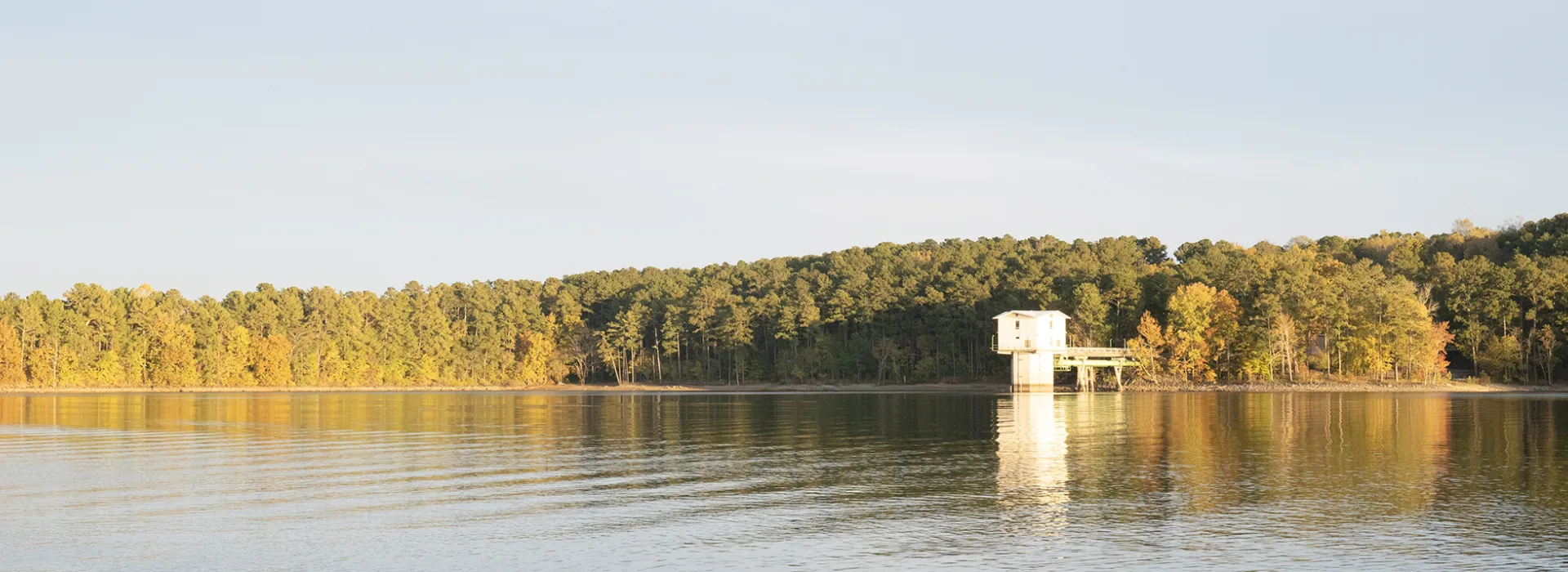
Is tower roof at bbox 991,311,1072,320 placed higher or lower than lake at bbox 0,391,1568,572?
higher

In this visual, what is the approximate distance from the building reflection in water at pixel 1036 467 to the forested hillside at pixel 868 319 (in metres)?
54.6

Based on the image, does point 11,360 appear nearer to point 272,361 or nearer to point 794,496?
point 272,361

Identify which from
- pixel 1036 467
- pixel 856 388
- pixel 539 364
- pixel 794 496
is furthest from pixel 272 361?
pixel 794 496

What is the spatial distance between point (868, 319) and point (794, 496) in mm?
115640

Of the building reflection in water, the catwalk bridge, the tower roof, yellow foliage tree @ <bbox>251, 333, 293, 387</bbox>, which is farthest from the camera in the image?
yellow foliage tree @ <bbox>251, 333, 293, 387</bbox>

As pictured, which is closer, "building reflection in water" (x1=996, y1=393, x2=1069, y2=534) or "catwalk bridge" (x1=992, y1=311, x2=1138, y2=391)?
"building reflection in water" (x1=996, y1=393, x2=1069, y2=534)

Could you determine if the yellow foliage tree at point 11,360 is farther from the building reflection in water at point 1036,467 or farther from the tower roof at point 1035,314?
the building reflection in water at point 1036,467

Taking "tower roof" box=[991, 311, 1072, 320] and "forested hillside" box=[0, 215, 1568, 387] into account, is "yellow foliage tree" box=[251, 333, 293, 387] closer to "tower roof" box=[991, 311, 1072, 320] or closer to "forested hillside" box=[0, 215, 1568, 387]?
"forested hillside" box=[0, 215, 1568, 387]

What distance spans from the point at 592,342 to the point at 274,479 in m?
137

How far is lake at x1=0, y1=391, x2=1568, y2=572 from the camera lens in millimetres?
23672

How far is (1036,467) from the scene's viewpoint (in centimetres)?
3959

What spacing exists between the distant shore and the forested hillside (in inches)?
119

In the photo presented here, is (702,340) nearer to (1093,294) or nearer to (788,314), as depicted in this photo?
(788,314)

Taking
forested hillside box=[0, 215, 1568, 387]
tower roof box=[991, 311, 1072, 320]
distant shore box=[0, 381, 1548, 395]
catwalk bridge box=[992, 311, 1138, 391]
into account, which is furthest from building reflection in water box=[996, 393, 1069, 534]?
forested hillside box=[0, 215, 1568, 387]
